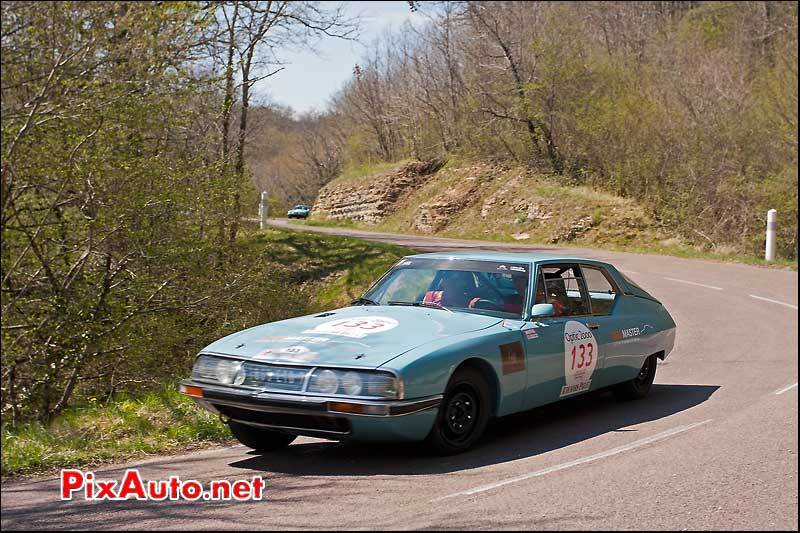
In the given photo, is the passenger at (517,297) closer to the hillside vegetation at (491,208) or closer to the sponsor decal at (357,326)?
the sponsor decal at (357,326)

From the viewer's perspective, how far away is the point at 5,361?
8.38 metres

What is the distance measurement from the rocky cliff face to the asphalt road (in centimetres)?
3543

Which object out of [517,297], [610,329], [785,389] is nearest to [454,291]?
[517,297]

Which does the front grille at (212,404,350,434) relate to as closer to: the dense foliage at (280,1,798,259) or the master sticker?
the master sticker

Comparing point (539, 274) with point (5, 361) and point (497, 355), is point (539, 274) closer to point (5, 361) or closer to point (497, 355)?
point (497, 355)

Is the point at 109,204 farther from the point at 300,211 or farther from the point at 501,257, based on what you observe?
the point at 300,211

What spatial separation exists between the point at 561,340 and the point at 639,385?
1786 millimetres

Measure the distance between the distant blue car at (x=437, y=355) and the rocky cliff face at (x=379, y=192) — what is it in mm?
35730

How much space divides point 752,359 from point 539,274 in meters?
4.61

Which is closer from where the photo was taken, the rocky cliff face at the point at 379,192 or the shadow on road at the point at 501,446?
the shadow on road at the point at 501,446

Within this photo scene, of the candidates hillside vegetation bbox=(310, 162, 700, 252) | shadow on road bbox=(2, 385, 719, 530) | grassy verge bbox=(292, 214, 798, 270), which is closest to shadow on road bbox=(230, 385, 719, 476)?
shadow on road bbox=(2, 385, 719, 530)

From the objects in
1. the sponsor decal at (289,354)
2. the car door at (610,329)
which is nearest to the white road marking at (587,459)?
the car door at (610,329)

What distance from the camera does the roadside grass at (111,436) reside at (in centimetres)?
655

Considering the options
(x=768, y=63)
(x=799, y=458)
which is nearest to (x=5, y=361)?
(x=799, y=458)
